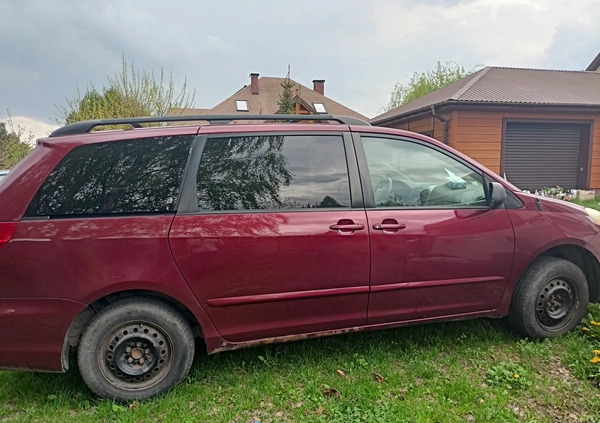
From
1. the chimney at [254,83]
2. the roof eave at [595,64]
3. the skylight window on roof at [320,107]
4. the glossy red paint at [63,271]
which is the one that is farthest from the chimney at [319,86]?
the glossy red paint at [63,271]

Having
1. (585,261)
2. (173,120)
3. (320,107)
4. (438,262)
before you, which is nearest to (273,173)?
(173,120)

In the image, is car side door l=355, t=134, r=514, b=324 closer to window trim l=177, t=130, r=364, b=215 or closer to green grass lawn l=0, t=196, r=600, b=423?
window trim l=177, t=130, r=364, b=215

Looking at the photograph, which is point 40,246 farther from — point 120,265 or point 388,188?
point 388,188

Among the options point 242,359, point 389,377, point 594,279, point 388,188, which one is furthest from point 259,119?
point 594,279

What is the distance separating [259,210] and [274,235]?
20cm

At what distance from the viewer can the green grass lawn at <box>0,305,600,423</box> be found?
231 centimetres

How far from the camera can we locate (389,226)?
106 inches

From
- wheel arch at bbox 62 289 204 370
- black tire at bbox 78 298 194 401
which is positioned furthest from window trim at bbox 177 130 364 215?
black tire at bbox 78 298 194 401

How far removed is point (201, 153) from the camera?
2.54m

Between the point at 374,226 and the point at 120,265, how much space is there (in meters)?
1.63

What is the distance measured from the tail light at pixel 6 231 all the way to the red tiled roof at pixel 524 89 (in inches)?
424

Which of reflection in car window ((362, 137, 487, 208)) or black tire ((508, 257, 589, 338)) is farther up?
reflection in car window ((362, 137, 487, 208))

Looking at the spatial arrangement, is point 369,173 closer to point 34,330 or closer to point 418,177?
point 418,177

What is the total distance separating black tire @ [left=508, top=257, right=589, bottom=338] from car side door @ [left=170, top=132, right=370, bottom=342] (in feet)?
4.46
